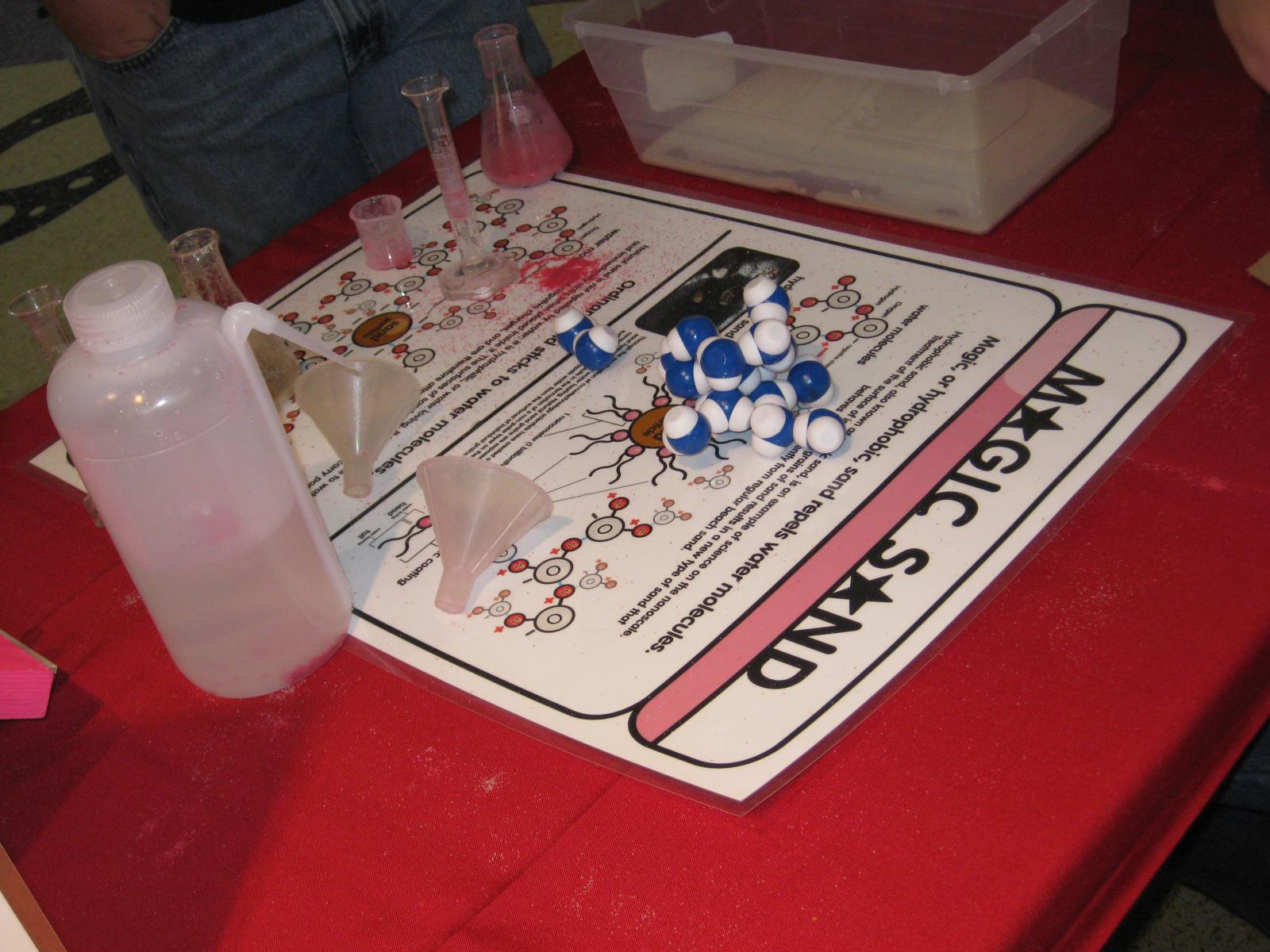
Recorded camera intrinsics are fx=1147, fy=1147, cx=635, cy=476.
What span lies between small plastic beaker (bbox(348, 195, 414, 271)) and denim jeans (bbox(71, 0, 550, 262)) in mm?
280

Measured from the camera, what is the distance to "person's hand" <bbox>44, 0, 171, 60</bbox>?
44.3 inches

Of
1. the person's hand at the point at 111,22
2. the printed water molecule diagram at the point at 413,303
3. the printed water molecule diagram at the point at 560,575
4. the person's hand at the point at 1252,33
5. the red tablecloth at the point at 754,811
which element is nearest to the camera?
the red tablecloth at the point at 754,811

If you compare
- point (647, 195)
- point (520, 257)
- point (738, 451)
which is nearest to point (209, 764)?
point (738, 451)

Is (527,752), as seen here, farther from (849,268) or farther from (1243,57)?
(1243,57)

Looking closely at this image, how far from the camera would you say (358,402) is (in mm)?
818

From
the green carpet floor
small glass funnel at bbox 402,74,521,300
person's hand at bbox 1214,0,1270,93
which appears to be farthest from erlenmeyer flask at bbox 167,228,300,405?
the green carpet floor

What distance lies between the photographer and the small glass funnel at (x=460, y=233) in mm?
915

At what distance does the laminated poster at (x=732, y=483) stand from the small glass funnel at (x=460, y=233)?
0.6 inches

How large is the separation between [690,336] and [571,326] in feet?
0.36

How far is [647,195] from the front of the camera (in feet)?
3.29

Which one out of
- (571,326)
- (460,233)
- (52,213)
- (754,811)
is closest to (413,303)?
(460,233)

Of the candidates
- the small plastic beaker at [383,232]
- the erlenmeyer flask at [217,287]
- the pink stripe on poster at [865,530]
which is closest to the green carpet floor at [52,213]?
the small plastic beaker at [383,232]

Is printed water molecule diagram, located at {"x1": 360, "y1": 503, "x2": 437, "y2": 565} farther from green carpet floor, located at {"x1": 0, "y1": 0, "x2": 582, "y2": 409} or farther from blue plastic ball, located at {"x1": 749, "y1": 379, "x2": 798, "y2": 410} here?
green carpet floor, located at {"x1": 0, "y1": 0, "x2": 582, "y2": 409}

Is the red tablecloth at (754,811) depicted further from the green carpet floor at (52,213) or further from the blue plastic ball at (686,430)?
the green carpet floor at (52,213)
